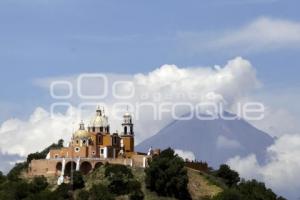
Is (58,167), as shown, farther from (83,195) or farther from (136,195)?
(136,195)

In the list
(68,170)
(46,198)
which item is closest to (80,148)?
(68,170)

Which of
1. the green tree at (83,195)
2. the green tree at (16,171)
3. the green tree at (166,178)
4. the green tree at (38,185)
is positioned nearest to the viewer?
the green tree at (83,195)

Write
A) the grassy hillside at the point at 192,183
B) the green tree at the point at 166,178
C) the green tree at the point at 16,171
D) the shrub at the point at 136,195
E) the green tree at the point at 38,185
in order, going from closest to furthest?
the shrub at the point at 136,195
the green tree at the point at 166,178
the grassy hillside at the point at 192,183
the green tree at the point at 38,185
the green tree at the point at 16,171

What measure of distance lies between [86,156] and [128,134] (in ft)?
26.3

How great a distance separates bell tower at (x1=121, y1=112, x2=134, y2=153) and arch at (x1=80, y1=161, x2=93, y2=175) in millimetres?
6837

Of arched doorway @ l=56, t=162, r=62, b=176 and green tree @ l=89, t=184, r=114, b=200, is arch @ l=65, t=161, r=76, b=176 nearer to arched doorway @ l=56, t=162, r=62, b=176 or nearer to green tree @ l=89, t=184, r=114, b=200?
arched doorway @ l=56, t=162, r=62, b=176

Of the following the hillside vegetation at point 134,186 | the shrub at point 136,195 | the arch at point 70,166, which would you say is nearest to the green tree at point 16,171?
the hillside vegetation at point 134,186

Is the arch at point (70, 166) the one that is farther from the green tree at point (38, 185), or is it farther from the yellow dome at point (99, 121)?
the yellow dome at point (99, 121)

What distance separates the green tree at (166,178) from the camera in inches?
4350

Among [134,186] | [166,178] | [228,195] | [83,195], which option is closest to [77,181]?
[83,195]

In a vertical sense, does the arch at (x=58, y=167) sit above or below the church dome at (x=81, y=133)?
below

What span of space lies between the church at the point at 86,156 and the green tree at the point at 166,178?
454 cm

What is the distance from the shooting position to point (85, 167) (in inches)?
4500

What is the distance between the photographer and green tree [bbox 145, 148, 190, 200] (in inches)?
4350
